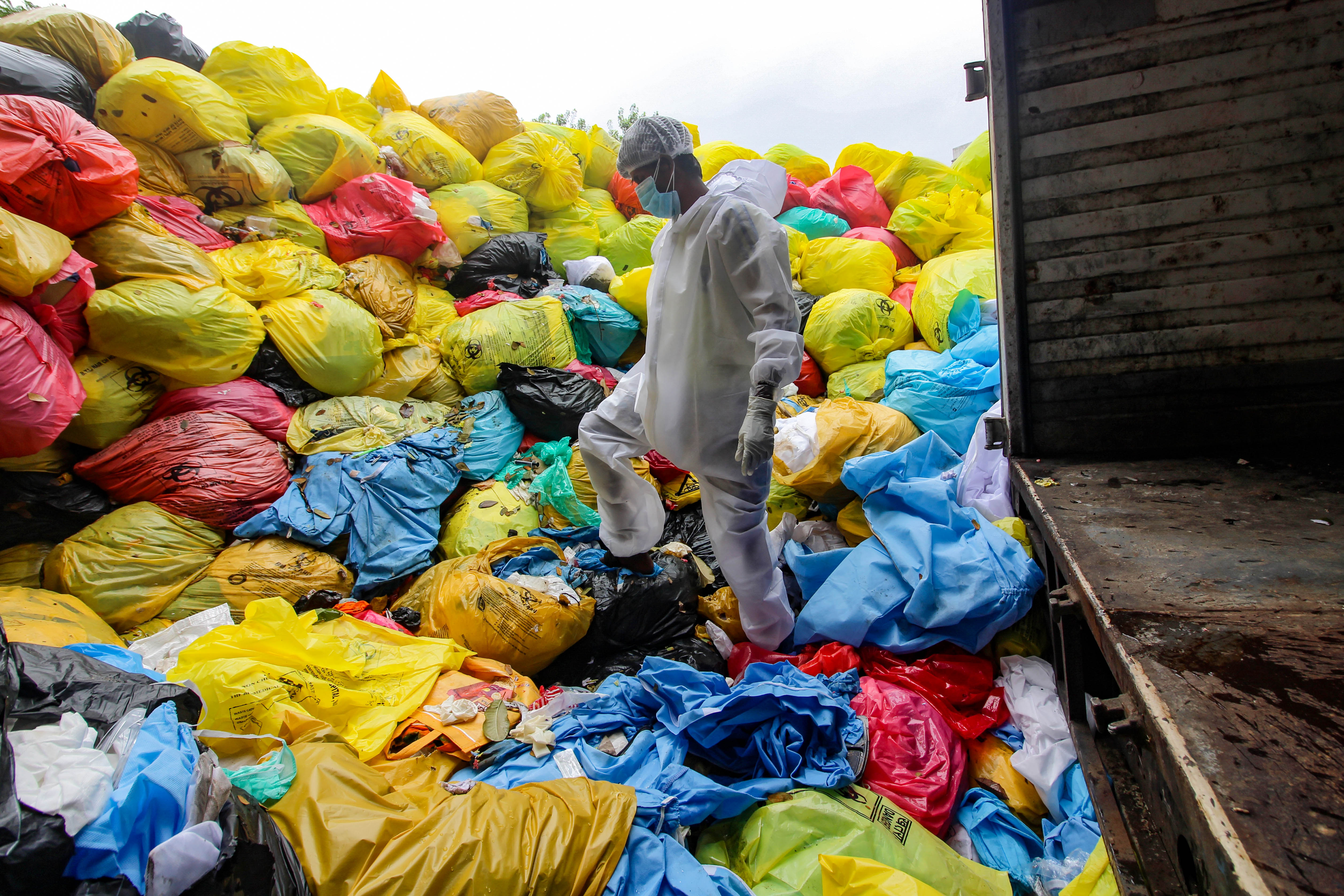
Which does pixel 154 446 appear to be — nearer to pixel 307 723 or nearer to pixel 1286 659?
pixel 307 723

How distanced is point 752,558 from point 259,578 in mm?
1575

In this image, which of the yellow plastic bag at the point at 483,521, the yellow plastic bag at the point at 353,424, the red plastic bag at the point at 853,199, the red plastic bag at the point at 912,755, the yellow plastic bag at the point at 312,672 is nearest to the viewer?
the yellow plastic bag at the point at 312,672

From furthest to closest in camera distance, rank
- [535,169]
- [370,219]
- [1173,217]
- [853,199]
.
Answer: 1. [853,199]
2. [535,169]
3. [370,219]
4. [1173,217]

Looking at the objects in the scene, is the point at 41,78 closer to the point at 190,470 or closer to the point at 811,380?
the point at 190,470

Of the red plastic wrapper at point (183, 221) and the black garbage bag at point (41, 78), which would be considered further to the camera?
the red plastic wrapper at point (183, 221)

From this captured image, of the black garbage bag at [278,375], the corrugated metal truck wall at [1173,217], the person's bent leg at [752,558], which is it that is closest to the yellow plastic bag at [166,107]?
the black garbage bag at [278,375]

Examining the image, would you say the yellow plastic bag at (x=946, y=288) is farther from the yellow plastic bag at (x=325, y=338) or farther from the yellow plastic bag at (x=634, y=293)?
the yellow plastic bag at (x=325, y=338)

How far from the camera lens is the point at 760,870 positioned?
129 centimetres

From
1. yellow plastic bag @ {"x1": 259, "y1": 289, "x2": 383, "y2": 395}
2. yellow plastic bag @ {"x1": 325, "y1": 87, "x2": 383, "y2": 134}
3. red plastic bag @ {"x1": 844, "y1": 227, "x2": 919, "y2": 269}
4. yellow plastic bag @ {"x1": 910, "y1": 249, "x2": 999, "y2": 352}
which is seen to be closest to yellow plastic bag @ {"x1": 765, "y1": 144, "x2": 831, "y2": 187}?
red plastic bag @ {"x1": 844, "y1": 227, "x2": 919, "y2": 269}

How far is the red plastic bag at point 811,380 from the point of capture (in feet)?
10.3

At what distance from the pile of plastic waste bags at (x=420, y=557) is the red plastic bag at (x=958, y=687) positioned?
0.04 ft

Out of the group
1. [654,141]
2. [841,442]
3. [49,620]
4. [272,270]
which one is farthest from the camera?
[272,270]

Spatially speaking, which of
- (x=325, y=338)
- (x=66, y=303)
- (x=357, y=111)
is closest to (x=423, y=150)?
(x=357, y=111)

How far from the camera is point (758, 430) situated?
1.79 metres
